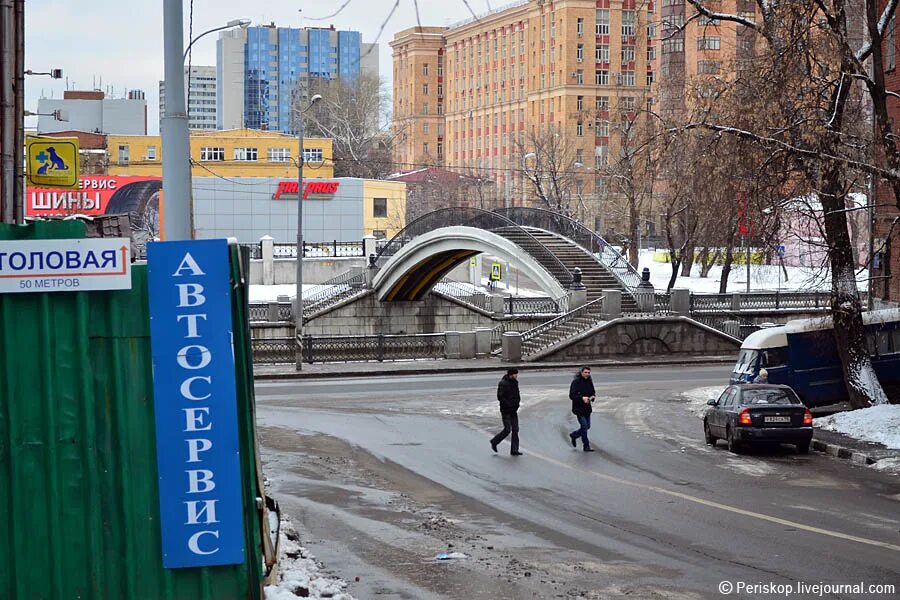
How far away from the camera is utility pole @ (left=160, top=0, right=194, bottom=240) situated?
32.2 ft

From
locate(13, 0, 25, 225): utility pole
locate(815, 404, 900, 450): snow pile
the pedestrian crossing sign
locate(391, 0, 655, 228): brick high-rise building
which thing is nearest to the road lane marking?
locate(815, 404, 900, 450): snow pile

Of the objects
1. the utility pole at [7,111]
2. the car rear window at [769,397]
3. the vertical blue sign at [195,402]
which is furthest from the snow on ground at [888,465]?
the vertical blue sign at [195,402]

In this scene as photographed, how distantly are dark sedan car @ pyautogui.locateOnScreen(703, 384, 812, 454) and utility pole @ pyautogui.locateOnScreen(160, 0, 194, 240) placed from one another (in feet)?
49.4

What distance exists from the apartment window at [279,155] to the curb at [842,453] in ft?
233

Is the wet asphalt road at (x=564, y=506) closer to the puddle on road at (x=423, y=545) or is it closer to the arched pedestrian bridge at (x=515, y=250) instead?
the puddle on road at (x=423, y=545)

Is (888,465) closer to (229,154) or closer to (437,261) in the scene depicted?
(437,261)

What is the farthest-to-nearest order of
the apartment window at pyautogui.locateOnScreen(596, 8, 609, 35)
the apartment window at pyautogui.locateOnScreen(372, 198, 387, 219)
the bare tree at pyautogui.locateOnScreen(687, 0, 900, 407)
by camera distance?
the apartment window at pyautogui.locateOnScreen(596, 8, 609, 35), the apartment window at pyautogui.locateOnScreen(372, 198, 387, 219), the bare tree at pyautogui.locateOnScreen(687, 0, 900, 407)

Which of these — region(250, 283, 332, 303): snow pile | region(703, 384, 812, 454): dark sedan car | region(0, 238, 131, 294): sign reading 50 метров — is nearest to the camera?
region(0, 238, 131, 294): sign reading 50 метров

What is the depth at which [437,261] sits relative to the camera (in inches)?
2333

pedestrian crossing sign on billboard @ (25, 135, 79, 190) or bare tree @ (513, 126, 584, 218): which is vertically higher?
bare tree @ (513, 126, 584, 218)

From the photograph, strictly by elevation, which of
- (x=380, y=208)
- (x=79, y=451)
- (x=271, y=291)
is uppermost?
(x=380, y=208)

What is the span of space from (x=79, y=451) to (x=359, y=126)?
417 feet

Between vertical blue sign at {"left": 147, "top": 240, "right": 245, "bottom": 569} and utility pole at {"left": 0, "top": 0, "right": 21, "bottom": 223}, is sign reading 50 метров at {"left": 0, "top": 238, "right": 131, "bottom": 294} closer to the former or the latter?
vertical blue sign at {"left": 147, "top": 240, "right": 245, "bottom": 569}

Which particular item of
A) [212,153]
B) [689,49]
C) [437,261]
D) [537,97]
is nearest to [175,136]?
[437,261]
